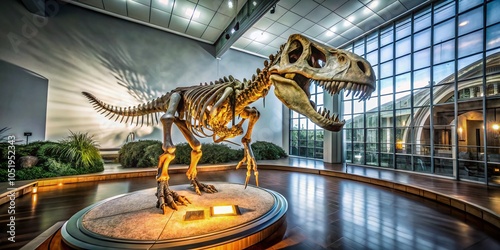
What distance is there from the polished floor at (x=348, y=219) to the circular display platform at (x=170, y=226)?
0.86 feet

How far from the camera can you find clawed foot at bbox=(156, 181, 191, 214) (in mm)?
2654

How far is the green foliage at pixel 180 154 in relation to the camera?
Result: 7.27m

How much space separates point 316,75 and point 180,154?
7659 millimetres

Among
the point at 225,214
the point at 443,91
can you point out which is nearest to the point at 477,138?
the point at 443,91

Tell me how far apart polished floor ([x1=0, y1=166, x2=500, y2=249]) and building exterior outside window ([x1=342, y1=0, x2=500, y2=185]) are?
3.56m

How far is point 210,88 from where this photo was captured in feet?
9.84

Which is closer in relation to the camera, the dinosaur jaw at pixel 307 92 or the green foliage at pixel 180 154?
the dinosaur jaw at pixel 307 92

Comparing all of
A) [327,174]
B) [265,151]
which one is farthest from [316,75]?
[265,151]

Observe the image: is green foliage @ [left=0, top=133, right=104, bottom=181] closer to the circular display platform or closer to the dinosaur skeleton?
the circular display platform

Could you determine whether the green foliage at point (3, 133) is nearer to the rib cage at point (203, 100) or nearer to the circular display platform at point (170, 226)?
the circular display platform at point (170, 226)

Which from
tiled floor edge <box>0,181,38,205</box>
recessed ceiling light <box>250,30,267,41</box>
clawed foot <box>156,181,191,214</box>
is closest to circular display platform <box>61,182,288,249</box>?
clawed foot <box>156,181,191,214</box>

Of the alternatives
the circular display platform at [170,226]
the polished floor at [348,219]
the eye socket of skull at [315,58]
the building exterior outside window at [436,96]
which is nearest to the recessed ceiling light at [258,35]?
the building exterior outside window at [436,96]

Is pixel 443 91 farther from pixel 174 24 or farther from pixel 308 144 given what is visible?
pixel 174 24

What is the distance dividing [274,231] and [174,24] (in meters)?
9.65
